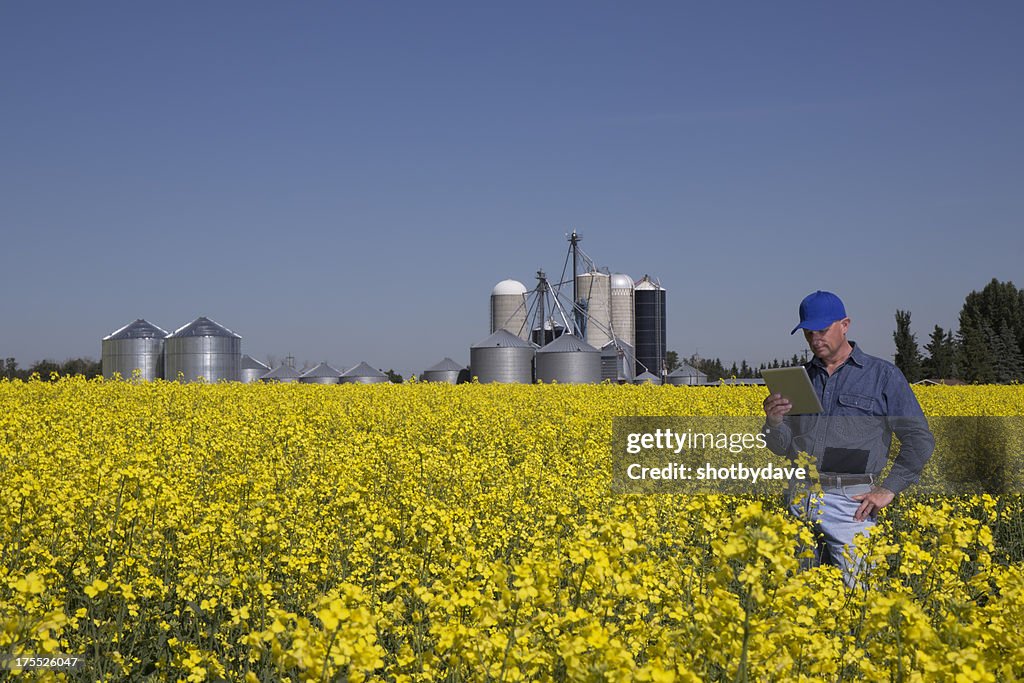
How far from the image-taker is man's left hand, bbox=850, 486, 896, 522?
430cm

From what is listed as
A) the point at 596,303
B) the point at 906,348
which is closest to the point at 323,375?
the point at 596,303

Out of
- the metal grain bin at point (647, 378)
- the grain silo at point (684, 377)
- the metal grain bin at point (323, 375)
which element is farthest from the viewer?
the grain silo at point (684, 377)

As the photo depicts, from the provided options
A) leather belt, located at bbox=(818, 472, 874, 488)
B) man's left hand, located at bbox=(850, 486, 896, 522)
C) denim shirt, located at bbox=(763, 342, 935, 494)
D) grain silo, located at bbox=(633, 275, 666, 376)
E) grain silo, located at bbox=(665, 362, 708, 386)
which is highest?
grain silo, located at bbox=(633, 275, 666, 376)

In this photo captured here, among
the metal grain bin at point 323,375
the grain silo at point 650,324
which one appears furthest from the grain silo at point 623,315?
the metal grain bin at point 323,375

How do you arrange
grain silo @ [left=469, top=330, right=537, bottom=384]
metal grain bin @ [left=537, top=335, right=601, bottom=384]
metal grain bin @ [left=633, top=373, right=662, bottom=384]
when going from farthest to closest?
metal grain bin @ [left=633, top=373, right=662, bottom=384] → grain silo @ [left=469, top=330, right=537, bottom=384] → metal grain bin @ [left=537, top=335, right=601, bottom=384]

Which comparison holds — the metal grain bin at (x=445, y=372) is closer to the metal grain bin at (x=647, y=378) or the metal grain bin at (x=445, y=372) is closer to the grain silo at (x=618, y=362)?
the grain silo at (x=618, y=362)

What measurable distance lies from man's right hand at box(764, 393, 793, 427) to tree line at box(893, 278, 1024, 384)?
51.9 metres

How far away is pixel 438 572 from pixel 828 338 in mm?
2354

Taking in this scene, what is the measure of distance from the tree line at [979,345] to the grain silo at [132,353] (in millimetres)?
41234

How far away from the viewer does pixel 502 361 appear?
39.4m

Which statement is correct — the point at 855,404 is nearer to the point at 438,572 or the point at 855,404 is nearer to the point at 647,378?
the point at 438,572

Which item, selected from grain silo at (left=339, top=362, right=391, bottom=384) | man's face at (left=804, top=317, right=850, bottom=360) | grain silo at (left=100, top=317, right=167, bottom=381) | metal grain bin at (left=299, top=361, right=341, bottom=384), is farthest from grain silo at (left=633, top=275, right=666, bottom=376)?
man's face at (left=804, top=317, right=850, bottom=360)

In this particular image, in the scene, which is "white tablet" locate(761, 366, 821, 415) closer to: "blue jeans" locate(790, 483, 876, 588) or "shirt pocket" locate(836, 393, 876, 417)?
"shirt pocket" locate(836, 393, 876, 417)

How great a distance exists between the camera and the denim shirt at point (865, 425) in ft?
14.6
